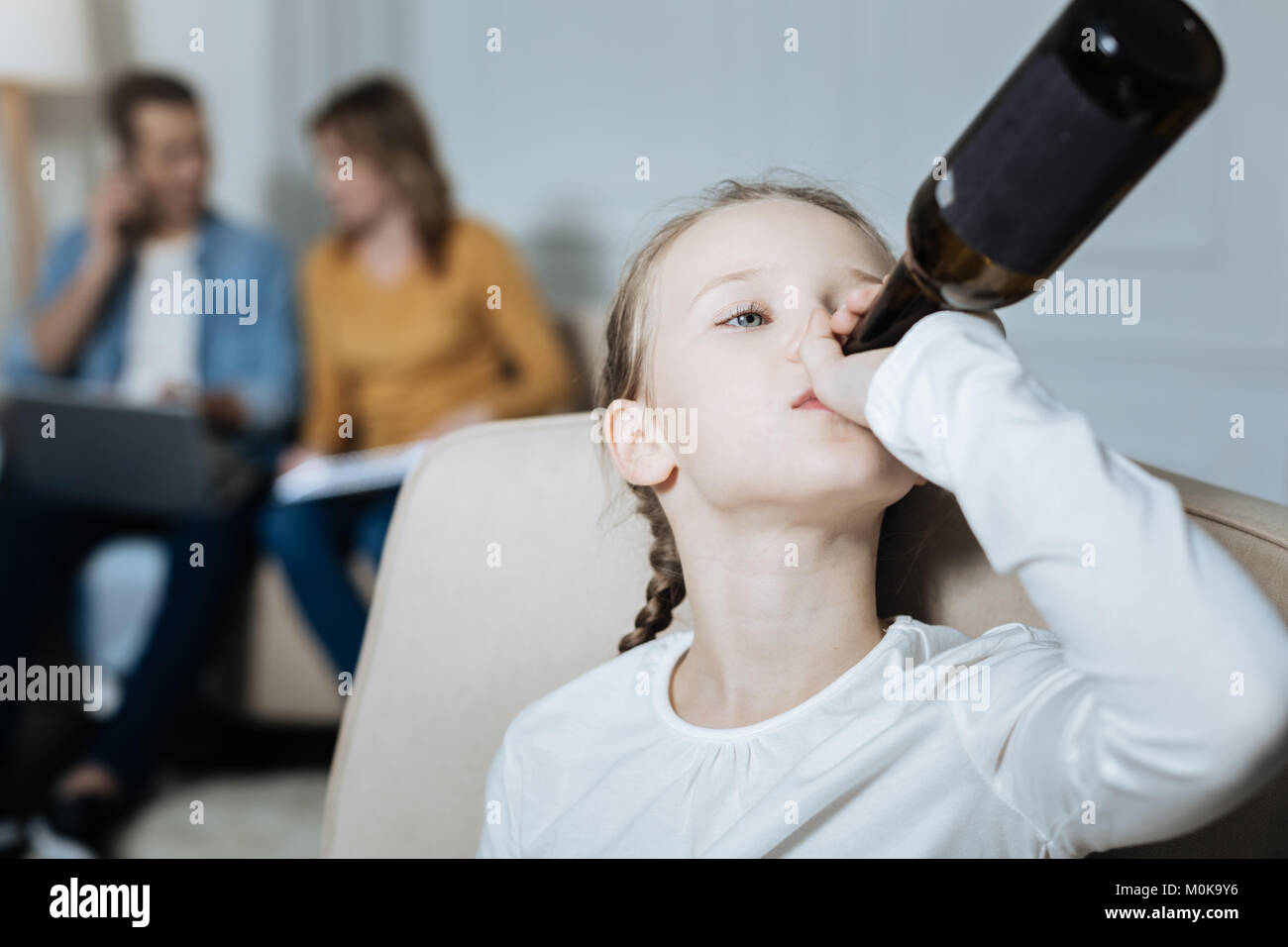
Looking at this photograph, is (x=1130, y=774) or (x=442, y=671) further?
(x=442, y=671)

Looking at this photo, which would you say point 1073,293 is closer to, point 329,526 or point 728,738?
point 329,526

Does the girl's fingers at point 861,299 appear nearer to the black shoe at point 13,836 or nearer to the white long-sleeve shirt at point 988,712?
the white long-sleeve shirt at point 988,712

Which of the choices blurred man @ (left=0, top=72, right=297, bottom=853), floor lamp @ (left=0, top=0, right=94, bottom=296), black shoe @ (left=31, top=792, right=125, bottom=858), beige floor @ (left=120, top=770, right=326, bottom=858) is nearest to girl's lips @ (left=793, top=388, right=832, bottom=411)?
beige floor @ (left=120, top=770, right=326, bottom=858)

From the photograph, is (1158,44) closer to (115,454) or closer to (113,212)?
(115,454)

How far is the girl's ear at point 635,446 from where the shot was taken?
85 cm

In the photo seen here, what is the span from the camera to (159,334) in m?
2.57

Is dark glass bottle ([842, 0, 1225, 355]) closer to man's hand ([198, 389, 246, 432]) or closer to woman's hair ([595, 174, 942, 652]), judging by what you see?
woman's hair ([595, 174, 942, 652])

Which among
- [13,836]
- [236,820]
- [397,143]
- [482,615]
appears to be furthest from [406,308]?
[482,615]

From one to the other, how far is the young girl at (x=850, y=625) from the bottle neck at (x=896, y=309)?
0.02 metres

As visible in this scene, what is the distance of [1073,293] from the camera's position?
2.39 metres

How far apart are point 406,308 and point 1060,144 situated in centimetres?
204

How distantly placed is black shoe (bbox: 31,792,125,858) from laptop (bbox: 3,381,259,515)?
52cm
